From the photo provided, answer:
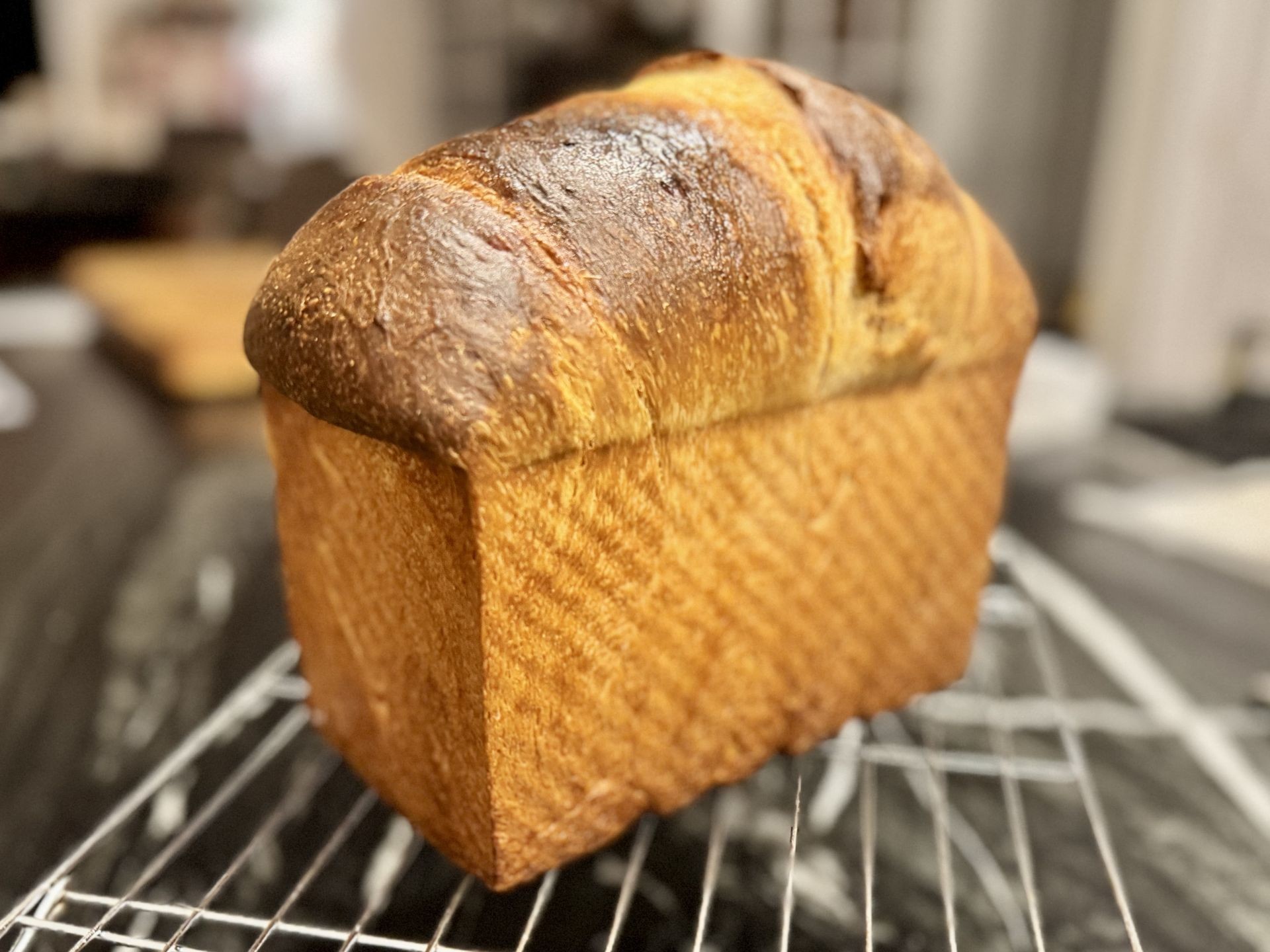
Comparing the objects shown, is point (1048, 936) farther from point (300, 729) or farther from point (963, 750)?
point (300, 729)

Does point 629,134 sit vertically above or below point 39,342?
above

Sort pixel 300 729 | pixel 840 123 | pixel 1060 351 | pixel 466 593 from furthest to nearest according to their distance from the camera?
pixel 1060 351 → pixel 300 729 → pixel 840 123 → pixel 466 593

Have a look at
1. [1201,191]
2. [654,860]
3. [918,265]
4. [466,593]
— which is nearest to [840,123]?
[918,265]

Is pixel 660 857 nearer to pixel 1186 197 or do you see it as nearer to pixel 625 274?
pixel 625 274

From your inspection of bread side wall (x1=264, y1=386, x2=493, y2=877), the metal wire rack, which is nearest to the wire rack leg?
the metal wire rack

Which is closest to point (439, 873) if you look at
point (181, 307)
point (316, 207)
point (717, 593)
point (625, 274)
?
point (717, 593)

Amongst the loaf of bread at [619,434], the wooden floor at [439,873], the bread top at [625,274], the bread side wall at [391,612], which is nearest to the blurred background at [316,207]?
the wooden floor at [439,873]

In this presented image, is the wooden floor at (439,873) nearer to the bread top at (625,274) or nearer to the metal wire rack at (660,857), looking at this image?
the metal wire rack at (660,857)
